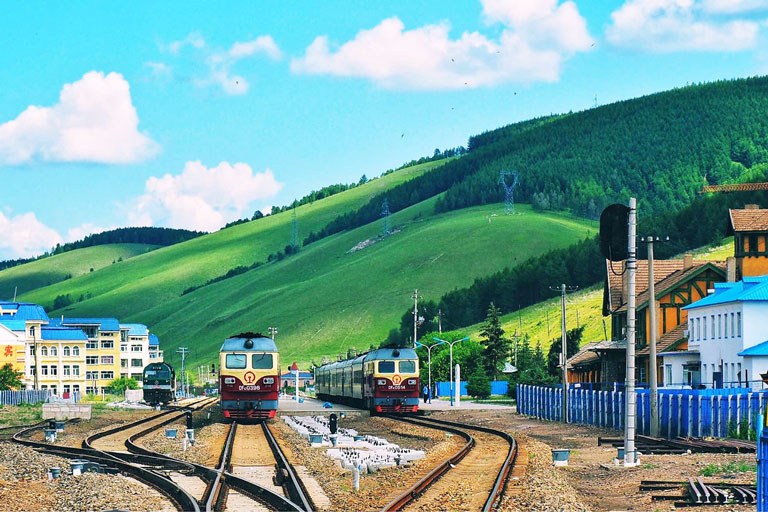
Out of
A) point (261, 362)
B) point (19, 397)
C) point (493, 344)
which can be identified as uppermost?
point (261, 362)

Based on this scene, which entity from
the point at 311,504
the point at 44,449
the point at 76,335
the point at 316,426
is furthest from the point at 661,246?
the point at 311,504

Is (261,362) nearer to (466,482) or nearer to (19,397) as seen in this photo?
(466,482)

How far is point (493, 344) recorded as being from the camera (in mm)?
126938

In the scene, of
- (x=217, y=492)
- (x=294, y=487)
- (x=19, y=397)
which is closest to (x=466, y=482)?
(x=294, y=487)

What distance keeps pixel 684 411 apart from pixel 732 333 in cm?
2290

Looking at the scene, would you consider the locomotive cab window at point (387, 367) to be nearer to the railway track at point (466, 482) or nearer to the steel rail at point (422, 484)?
the railway track at point (466, 482)

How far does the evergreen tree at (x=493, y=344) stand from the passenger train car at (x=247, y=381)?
2926 inches

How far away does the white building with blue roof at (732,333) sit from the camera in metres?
57.0

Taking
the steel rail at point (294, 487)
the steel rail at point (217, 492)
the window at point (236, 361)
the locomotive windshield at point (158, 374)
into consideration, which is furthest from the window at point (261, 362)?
the locomotive windshield at point (158, 374)

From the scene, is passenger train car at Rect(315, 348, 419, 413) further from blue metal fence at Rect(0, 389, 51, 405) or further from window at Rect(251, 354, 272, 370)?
blue metal fence at Rect(0, 389, 51, 405)

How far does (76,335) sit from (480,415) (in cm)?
9863

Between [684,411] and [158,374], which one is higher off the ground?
[684,411]

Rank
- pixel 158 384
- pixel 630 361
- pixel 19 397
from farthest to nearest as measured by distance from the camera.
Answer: pixel 19 397
pixel 158 384
pixel 630 361

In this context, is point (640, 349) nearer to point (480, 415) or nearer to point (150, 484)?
point (480, 415)
